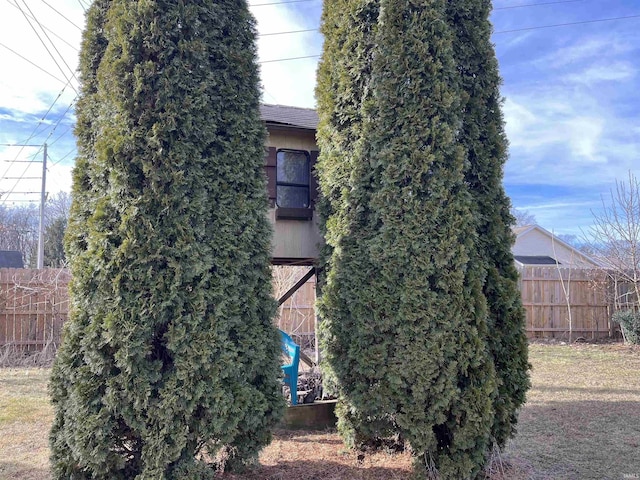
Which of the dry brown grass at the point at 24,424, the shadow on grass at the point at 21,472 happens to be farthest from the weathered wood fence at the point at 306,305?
the shadow on grass at the point at 21,472

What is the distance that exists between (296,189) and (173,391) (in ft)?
8.13

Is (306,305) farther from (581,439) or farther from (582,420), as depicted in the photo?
(581,439)

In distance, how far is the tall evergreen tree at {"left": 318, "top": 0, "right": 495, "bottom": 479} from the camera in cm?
315

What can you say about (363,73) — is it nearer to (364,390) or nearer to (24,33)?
(364,390)

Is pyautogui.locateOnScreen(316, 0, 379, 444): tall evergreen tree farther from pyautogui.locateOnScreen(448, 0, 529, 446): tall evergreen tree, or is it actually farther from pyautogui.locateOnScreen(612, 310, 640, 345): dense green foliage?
pyautogui.locateOnScreen(612, 310, 640, 345): dense green foliage

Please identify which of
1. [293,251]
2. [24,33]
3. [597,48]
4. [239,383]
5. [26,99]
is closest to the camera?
[239,383]

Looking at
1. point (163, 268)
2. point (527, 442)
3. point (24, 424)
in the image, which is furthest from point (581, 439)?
point (24, 424)

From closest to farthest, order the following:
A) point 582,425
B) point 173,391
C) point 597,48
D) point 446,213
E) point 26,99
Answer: point 173,391 → point 446,213 → point 582,425 → point 597,48 → point 26,99

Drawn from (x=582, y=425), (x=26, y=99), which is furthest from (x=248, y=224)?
(x=26, y=99)

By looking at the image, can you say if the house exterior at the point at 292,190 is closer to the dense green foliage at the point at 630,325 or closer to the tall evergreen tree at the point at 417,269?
the tall evergreen tree at the point at 417,269

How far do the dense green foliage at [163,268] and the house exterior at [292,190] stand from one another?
1226 millimetres

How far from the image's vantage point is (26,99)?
32.9 ft

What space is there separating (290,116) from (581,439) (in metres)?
4.63

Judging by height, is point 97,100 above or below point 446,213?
above
